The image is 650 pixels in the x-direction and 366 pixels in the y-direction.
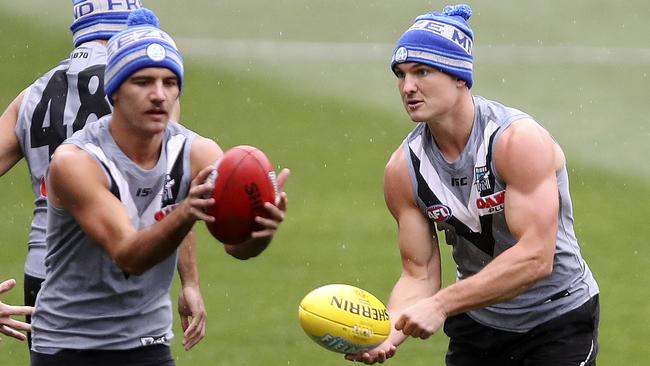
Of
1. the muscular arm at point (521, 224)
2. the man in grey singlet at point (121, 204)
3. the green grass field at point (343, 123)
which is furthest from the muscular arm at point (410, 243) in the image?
the green grass field at point (343, 123)

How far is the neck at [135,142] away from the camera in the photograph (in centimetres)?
620

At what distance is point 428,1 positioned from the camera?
17.5m

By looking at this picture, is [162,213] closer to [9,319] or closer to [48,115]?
[9,319]

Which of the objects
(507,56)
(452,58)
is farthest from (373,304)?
(507,56)

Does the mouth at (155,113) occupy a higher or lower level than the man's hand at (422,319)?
higher

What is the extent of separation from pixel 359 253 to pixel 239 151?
6208 millimetres

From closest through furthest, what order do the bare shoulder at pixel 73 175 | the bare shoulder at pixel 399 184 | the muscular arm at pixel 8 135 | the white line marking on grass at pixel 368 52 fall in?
1. the bare shoulder at pixel 73 175
2. the bare shoulder at pixel 399 184
3. the muscular arm at pixel 8 135
4. the white line marking on grass at pixel 368 52

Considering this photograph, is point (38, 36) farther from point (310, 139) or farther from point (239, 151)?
point (239, 151)

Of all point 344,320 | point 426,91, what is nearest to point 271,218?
point 344,320

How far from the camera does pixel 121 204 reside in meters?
5.98

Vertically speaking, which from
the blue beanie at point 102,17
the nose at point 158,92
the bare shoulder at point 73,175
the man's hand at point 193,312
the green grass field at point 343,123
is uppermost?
the blue beanie at point 102,17

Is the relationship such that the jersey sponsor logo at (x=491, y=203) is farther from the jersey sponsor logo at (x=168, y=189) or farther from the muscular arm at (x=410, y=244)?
the jersey sponsor logo at (x=168, y=189)

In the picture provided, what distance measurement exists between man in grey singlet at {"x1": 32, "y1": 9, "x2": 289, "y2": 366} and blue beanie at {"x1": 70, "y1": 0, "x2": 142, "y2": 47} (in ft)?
4.35

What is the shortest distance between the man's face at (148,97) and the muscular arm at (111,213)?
0.91 ft
